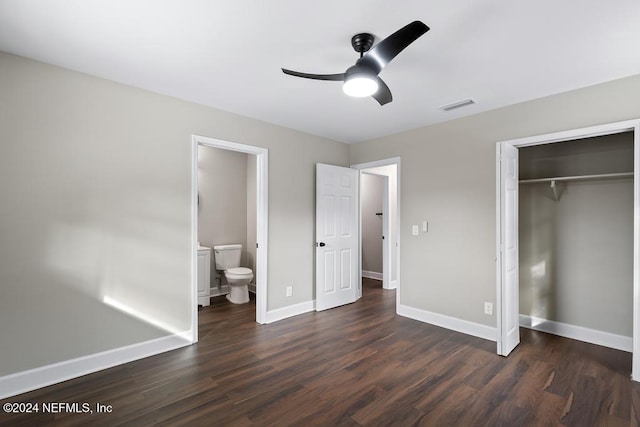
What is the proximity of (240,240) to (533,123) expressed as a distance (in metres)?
4.28

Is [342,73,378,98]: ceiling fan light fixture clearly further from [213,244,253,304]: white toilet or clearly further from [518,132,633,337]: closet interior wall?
[213,244,253,304]: white toilet

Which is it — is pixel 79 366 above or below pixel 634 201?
below

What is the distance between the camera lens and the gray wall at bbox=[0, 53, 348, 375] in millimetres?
2328

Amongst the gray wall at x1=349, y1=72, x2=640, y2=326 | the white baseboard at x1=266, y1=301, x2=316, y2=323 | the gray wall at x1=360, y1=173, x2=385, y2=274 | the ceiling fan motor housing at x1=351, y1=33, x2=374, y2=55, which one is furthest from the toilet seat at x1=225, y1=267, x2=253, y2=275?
the ceiling fan motor housing at x1=351, y1=33, x2=374, y2=55

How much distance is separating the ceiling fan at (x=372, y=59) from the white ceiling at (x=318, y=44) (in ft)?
0.35

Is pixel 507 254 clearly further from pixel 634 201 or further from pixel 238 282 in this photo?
pixel 238 282

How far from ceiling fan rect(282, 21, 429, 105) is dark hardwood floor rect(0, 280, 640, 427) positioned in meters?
2.14

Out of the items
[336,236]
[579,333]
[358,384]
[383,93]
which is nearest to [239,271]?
[336,236]

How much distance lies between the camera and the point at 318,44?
217 cm

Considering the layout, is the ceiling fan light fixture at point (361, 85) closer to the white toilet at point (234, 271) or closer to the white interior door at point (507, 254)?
the white interior door at point (507, 254)

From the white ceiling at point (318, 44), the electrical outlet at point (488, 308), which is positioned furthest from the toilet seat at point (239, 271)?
the electrical outlet at point (488, 308)

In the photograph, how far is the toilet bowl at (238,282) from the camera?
4.57m

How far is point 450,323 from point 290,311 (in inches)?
75.7

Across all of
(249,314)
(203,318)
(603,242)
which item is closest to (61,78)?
(203,318)
